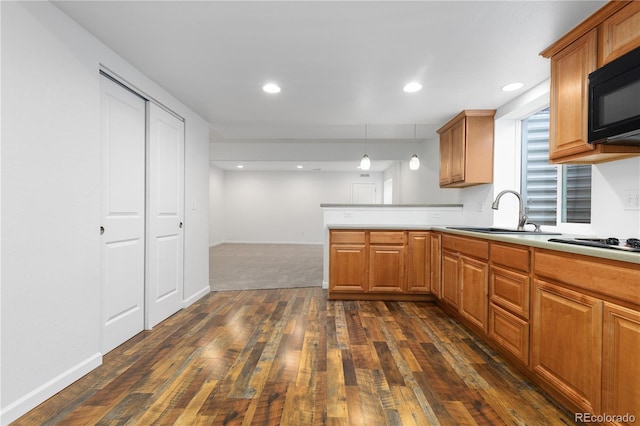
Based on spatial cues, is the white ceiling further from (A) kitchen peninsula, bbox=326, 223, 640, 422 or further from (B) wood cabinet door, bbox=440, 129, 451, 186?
(A) kitchen peninsula, bbox=326, 223, 640, 422

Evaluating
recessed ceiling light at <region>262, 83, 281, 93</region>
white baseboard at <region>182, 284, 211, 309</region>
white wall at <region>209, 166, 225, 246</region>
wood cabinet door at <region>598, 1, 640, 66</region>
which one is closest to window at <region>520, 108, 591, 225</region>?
wood cabinet door at <region>598, 1, 640, 66</region>

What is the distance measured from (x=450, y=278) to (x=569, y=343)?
149 cm

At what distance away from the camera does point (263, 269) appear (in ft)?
17.6

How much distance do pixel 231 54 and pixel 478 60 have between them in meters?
1.88

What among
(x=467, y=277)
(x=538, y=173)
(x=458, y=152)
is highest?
(x=458, y=152)

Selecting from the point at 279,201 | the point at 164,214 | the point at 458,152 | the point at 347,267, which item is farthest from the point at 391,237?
the point at 279,201

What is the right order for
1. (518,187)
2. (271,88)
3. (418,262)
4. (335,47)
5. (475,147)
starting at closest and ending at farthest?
(335,47), (271,88), (518,187), (475,147), (418,262)

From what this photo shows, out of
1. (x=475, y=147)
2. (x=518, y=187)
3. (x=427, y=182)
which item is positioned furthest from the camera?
(x=427, y=182)

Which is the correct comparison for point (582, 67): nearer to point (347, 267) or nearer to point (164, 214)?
point (347, 267)

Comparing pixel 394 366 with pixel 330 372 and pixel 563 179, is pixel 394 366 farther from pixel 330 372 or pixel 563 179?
pixel 563 179

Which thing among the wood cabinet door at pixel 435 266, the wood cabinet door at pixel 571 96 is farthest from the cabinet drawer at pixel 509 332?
the wood cabinet door at pixel 571 96

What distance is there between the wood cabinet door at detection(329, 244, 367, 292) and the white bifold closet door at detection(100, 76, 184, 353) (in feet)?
5.55

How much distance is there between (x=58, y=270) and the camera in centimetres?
174

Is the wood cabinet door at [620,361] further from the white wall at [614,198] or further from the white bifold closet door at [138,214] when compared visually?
the white bifold closet door at [138,214]
